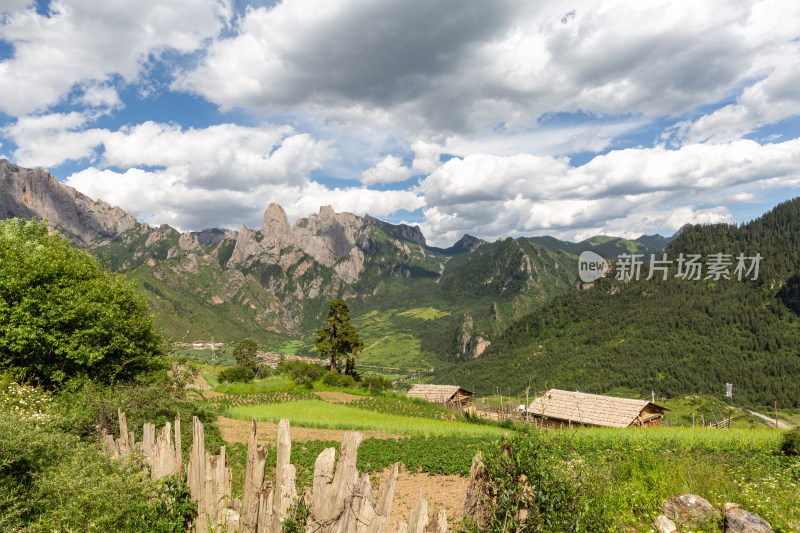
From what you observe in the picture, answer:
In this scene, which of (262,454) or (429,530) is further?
(262,454)

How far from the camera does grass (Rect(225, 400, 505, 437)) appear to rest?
2372 centimetres

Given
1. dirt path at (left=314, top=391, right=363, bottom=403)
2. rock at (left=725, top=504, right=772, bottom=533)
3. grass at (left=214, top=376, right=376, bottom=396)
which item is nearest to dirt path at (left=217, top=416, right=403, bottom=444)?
dirt path at (left=314, top=391, right=363, bottom=403)

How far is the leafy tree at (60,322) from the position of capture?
47.9 ft

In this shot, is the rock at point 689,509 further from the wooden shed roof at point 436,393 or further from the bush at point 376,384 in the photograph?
the bush at point 376,384

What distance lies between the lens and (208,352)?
655 feet

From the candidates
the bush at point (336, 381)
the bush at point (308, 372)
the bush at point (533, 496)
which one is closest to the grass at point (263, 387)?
the bush at point (308, 372)

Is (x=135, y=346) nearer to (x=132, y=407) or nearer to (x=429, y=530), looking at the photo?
(x=132, y=407)

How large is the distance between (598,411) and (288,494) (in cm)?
3574

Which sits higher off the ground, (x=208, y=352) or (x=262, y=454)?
(x=262, y=454)

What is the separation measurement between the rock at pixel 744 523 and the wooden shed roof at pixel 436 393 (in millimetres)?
38656

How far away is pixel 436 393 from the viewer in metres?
47.2

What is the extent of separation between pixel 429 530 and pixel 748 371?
15946 centimetres

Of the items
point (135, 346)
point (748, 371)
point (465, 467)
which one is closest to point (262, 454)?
point (465, 467)

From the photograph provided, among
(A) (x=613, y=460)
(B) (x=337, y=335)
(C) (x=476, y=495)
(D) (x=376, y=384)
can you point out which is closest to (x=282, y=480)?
(C) (x=476, y=495)
